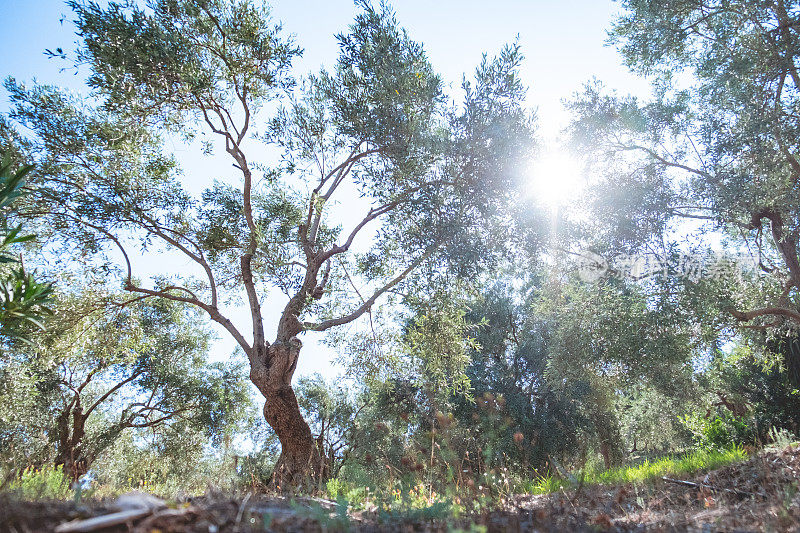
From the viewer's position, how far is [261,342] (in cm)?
1092

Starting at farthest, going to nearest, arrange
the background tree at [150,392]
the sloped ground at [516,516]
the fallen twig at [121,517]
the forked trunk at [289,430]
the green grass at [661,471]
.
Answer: the background tree at [150,392]
the forked trunk at [289,430]
the green grass at [661,471]
the sloped ground at [516,516]
the fallen twig at [121,517]

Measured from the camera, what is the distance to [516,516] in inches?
164

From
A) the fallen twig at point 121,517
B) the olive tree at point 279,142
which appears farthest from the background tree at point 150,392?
the fallen twig at point 121,517

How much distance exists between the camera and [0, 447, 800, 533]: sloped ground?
2.85 m

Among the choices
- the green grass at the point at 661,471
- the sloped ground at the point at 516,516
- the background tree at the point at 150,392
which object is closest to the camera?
the sloped ground at the point at 516,516

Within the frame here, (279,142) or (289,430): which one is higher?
(279,142)

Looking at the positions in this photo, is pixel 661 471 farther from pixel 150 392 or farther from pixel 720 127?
pixel 150 392

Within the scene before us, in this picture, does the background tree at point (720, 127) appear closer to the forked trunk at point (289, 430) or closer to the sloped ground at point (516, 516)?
the sloped ground at point (516, 516)

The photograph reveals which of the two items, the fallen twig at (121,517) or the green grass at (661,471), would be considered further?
the green grass at (661,471)

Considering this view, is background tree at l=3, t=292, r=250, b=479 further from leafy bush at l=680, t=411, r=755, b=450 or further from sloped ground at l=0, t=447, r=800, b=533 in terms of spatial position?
leafy bush at l=680, t=411, r=755, b=450

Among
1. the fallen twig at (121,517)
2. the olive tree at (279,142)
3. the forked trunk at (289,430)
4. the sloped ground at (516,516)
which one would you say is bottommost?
the sloped ground at (516,516)

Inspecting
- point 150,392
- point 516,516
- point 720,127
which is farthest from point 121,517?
point 150,392

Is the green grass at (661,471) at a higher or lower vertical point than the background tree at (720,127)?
lower

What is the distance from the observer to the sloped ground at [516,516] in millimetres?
2852
